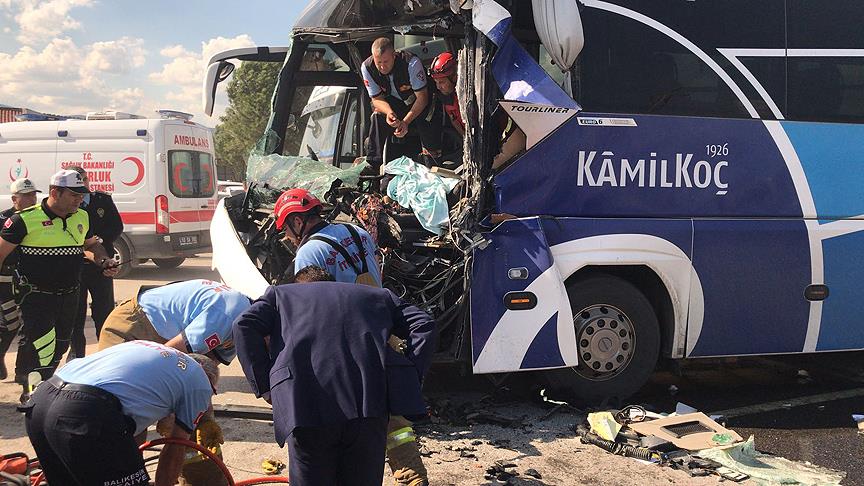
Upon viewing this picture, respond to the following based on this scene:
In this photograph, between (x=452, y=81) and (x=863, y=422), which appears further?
(x=452, y=81)

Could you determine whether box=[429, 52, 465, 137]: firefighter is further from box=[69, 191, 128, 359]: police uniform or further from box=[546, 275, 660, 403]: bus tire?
box=[69, 191, 128, 359]: police uniform

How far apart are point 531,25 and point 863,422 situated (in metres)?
3.85

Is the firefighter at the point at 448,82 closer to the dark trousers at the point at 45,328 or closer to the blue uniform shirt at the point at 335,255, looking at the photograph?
the blue uniform shirt at the point at 335,255

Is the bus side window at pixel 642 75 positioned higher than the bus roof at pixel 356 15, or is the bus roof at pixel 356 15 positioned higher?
the bus roof at pixel 356 15

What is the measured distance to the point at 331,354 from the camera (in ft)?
8.72

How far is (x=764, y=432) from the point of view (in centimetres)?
509

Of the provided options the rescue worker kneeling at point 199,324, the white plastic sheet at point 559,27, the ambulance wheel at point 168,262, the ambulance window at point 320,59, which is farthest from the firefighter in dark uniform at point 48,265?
the ambulance wheel at point 168,262

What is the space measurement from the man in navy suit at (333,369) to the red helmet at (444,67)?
10.9ft

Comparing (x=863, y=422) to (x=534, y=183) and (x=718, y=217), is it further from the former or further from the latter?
(x=534, y=183)

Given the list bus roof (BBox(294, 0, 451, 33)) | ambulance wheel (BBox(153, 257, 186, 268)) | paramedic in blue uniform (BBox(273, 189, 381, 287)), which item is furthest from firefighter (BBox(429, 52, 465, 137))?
ambulance wheel (BBox(153, 257, 186, 268))

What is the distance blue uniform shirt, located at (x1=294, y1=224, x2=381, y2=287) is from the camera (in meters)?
3.89

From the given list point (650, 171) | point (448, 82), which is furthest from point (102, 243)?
point (650, 171)

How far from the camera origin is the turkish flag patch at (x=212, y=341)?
11.0 feet

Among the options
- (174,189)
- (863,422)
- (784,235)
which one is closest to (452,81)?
(784,235)
